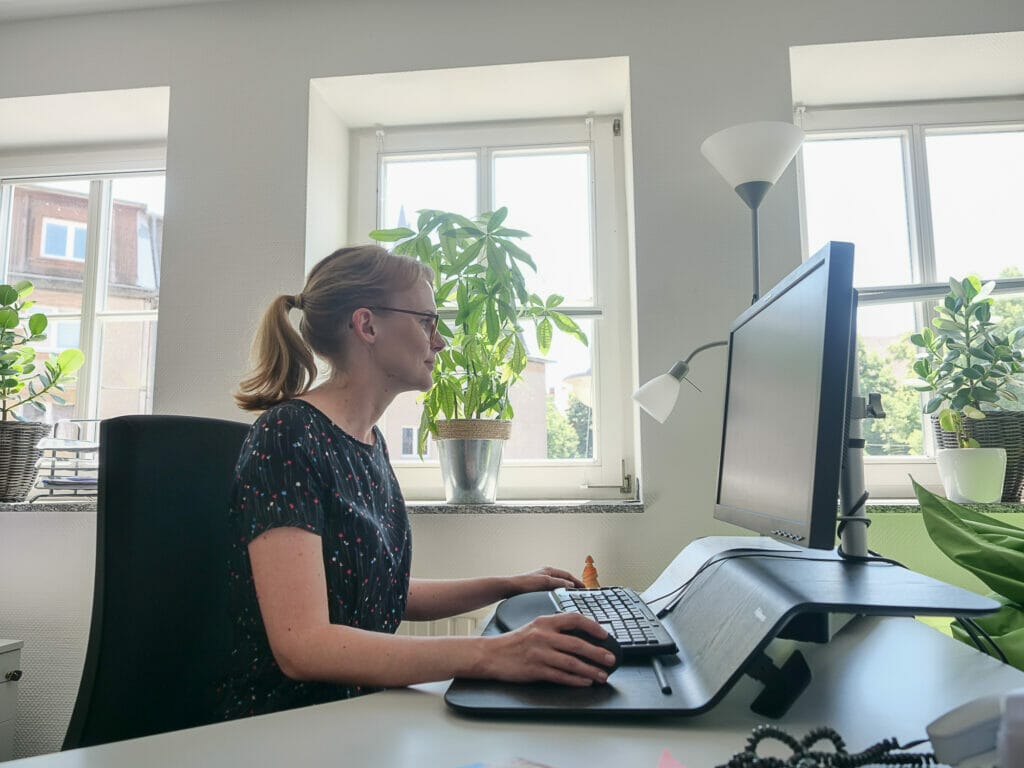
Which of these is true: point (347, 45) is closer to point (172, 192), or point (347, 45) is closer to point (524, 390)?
point (172, 192)

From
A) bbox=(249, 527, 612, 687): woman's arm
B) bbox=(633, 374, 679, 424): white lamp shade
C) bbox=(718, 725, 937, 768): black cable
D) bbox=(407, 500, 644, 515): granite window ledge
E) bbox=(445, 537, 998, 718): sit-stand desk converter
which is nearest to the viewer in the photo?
bbox=(718, 725, 937, 768): black cable

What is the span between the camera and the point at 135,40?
236 cm

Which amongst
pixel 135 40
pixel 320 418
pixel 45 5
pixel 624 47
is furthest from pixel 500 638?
pixel 45 5

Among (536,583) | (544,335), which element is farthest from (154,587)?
(544,335)

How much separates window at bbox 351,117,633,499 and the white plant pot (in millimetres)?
897

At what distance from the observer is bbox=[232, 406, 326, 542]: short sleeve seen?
3.05 feet

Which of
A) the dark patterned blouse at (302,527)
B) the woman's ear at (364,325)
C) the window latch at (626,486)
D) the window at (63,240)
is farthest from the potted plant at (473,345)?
the window at (63,240)

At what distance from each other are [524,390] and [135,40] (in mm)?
1703

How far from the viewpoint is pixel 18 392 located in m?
2.26

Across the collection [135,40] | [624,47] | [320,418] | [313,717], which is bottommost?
[313,717]

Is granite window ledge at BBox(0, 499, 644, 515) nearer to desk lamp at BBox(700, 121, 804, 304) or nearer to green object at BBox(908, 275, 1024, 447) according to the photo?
desk lamp at BBox(700, 121, 804, 304)

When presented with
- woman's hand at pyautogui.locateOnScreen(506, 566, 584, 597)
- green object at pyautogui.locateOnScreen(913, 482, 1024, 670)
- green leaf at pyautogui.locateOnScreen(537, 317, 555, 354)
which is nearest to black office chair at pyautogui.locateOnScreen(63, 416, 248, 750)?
woman's hand at pyautogui.locateOnScreen(506, 566, 584, 597)

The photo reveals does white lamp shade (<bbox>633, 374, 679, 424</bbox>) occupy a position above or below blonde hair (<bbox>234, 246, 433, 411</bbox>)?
below

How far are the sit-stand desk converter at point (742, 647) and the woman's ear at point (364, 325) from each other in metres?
0.64
